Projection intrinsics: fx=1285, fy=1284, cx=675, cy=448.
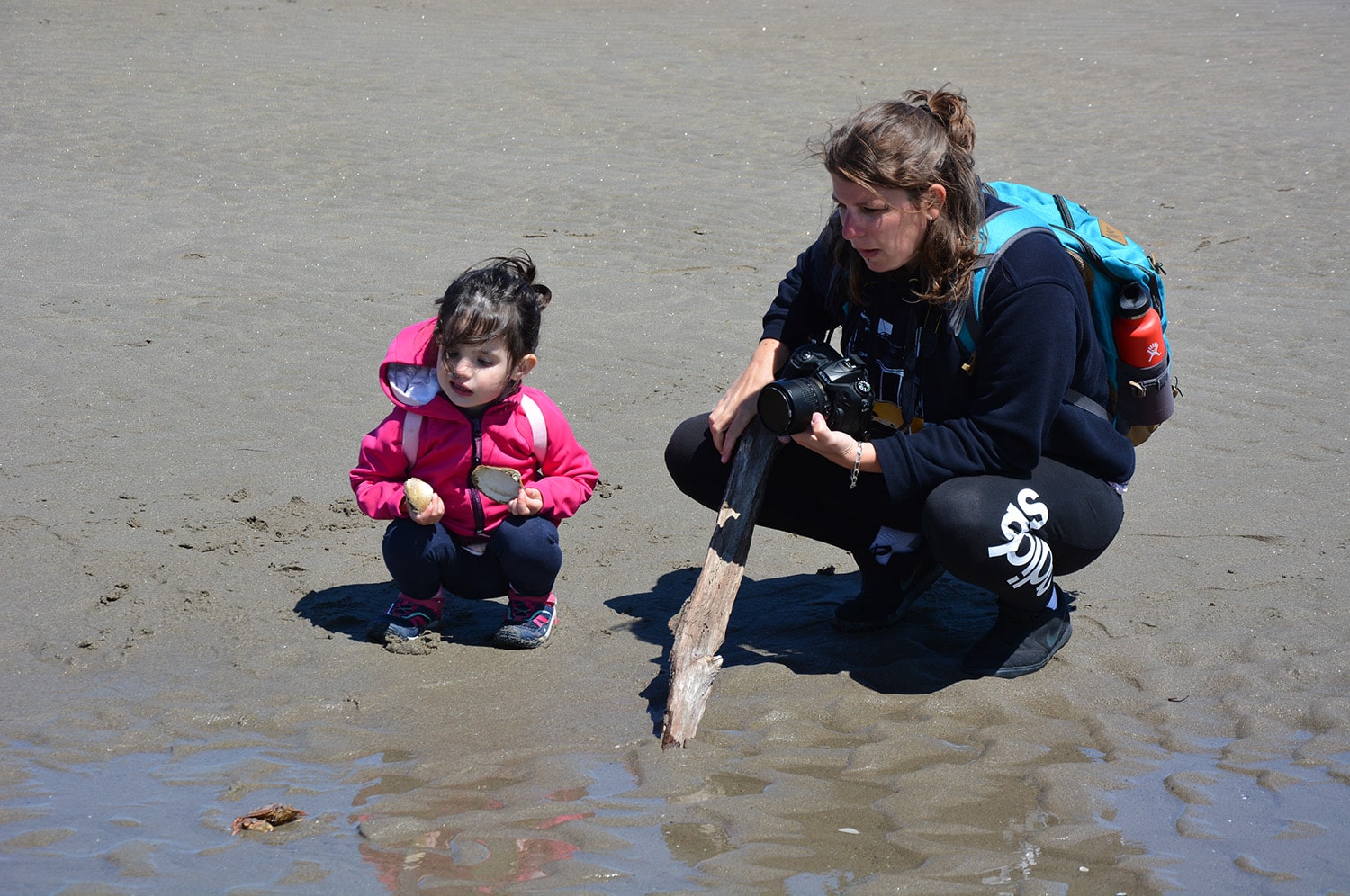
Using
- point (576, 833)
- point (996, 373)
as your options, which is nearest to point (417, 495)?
point (576, 833)

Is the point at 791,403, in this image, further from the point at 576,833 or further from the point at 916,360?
the point at 576,833

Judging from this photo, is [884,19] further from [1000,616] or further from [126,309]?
[1000,616]

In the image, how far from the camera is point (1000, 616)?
3.62 m

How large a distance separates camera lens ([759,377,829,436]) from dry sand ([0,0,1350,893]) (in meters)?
0.72

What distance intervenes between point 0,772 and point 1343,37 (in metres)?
19.8

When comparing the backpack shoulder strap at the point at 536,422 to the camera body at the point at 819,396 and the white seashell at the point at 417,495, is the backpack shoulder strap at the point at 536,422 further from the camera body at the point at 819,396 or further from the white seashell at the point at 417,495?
the camera body at the point at 819,396

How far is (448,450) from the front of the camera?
3.54 metres

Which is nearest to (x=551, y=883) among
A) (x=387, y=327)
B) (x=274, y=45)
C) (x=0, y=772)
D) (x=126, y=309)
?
(x=0, y=772)

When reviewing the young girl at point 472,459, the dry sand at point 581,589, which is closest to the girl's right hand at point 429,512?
the young girl at point 472,459

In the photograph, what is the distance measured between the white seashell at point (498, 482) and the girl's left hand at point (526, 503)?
0.02 m

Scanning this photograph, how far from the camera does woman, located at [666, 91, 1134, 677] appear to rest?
10.2 feet

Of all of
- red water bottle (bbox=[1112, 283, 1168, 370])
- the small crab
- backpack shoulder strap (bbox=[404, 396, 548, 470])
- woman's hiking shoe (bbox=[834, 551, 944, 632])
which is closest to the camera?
the small crab

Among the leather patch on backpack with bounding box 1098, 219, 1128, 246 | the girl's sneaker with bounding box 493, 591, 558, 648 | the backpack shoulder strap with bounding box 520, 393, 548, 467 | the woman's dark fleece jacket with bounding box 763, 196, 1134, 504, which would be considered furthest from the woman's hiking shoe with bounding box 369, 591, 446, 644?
the leather patch on backpack with bounding box 1098, 219, 1128, 246

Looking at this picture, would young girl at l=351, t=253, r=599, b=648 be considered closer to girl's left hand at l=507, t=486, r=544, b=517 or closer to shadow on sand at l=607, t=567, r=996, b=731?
girl's left hand at l=507, t=486, r=544, b=517
